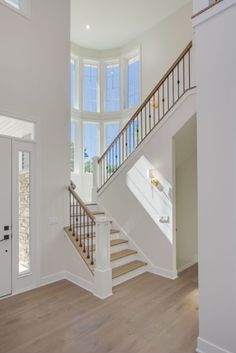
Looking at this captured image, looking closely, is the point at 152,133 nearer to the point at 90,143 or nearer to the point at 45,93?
the point at 45,93

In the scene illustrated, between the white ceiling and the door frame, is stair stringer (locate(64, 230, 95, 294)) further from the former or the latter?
the white ceiling

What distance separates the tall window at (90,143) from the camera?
8.12 m

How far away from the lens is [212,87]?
2422mm

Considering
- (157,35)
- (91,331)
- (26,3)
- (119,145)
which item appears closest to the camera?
(91,331)

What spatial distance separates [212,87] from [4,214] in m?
3.37

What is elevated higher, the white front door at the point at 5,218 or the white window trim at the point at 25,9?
the white window trim at the point at 25,9

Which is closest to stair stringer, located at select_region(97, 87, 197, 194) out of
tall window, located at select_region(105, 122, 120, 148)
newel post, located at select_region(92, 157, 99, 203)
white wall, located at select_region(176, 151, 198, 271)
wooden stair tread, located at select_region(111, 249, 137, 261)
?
newel post, located at select_region(92, 157, 99, 203)

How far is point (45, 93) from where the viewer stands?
4.37 meters

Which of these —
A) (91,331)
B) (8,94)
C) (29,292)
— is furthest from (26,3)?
(91,331)

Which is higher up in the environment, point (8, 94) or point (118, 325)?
point (8, 94)

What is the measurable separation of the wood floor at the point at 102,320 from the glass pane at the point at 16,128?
257cm

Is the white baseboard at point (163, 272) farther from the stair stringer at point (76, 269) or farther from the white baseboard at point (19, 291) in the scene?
the white baseboard at point (19, 291)

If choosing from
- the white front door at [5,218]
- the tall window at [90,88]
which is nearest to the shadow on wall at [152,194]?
the white front door at [5,218]

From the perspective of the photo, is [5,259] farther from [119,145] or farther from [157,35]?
[157,35]
